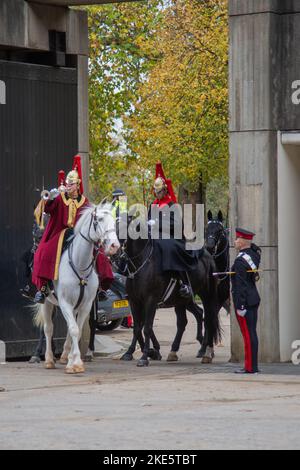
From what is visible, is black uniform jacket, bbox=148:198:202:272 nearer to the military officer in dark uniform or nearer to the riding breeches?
the military officer in dark uniform

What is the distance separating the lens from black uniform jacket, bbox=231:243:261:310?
18203 mm

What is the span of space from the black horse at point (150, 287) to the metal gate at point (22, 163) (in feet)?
5.87

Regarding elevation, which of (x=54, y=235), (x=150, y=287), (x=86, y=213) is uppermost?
(x=86, y=213)

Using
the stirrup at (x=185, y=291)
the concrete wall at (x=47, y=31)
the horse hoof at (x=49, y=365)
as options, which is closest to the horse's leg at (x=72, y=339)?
the horse hoof at (x=49, y=365)

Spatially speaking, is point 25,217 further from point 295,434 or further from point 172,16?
point 172,16

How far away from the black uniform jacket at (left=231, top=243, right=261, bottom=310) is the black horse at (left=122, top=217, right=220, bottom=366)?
6.94 feet

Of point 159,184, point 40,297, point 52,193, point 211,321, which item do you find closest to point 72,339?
point 40,297

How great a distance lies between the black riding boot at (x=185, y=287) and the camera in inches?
810

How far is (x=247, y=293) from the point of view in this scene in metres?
18.2

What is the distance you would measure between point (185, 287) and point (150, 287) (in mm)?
700

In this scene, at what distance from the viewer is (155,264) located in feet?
66.4

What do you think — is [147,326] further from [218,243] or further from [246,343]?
[218,243]

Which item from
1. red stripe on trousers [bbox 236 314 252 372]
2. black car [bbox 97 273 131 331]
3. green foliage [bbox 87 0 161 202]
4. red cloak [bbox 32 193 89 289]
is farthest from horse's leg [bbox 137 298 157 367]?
green foliage [bbox 87 0 161 202]

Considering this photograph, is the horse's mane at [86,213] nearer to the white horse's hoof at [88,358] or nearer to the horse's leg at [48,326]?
the horse's leg at [48,326]
